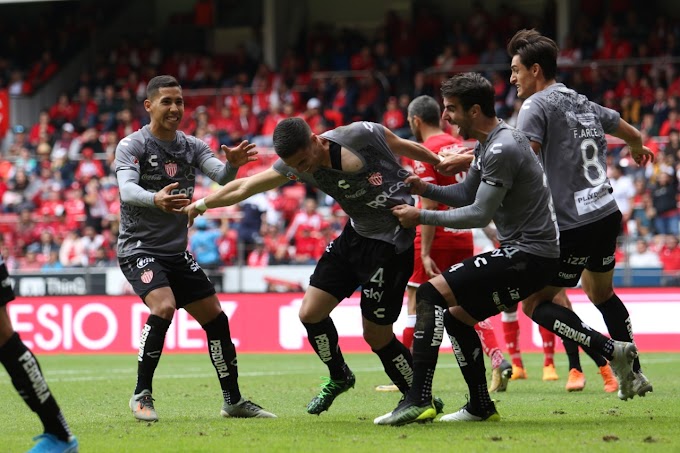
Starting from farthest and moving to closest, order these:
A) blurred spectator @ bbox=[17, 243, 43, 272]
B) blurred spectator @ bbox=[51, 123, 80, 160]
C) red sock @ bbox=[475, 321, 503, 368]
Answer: blurred spectator @ bbox=[51, 123, 80, 160] → blurred spectator @ bbox=[17, 243, 43, 272] → red sock @ bbox=[475, 321, 503, 368]

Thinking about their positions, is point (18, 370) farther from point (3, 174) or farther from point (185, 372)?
point (3, 174)

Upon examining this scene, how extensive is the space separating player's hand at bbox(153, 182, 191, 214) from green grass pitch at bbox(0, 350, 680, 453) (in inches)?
57.1

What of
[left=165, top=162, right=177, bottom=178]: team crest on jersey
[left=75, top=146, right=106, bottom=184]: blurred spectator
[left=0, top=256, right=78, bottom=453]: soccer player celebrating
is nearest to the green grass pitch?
[left=0, top=256, right=78, bottom=453]: soccer player celebrating

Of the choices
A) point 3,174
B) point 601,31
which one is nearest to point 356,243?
point 601,31

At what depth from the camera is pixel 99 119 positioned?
2962 cm

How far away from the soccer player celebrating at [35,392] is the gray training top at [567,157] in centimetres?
359

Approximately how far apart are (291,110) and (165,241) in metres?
17.4

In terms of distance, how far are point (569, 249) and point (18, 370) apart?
379 cm

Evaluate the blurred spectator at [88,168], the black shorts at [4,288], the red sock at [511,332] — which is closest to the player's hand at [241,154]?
the black shorts at [4,288]

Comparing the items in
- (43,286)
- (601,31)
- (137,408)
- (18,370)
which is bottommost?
(43,286)

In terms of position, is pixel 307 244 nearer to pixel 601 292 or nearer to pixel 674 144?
pixel 674 144

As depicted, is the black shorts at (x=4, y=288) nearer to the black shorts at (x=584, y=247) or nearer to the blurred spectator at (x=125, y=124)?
the black shorts at (x=584, y=247)

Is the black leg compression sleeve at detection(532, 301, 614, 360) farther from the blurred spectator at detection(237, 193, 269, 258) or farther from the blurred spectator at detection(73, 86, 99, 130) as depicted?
the blurred spectator at detection(73, 86, 99, 130)

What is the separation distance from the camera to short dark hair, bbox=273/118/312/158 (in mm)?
7297
